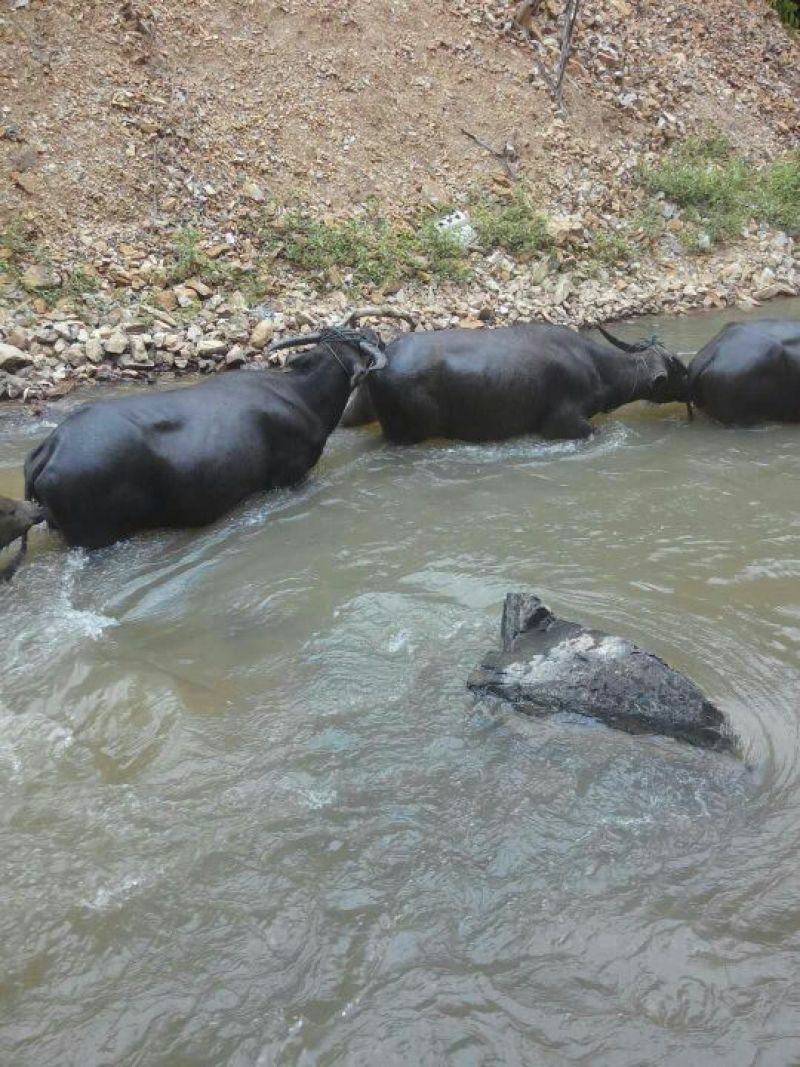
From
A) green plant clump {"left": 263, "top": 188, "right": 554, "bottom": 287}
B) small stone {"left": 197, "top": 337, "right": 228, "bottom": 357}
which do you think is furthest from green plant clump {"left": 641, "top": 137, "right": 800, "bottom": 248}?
small stone {"left": 197, "top": 337, "right": 228, "bottom": 357}

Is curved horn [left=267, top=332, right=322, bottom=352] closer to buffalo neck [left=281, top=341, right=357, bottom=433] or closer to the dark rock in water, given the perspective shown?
buffalo neck [left=281, top=341, right=357, bottom=433]

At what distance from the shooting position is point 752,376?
8.46m

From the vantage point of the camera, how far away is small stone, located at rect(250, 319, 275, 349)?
1007cm

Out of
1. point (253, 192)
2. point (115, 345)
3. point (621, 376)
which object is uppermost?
point (253, 192)

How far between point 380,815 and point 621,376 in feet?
19.3

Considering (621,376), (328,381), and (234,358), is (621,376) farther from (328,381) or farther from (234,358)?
(234,358)

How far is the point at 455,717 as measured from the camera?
446 cm

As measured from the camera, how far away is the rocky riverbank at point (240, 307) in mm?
9453

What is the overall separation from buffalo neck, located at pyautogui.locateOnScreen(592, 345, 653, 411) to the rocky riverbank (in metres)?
2.83

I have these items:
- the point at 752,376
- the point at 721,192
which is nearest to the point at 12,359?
the point at 752,376

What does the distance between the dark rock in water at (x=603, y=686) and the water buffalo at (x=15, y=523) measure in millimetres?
3014

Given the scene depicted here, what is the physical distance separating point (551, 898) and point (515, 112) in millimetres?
14245

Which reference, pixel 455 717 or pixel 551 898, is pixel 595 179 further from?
pixel 551 898

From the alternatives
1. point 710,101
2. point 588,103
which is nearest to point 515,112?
point 588,103
